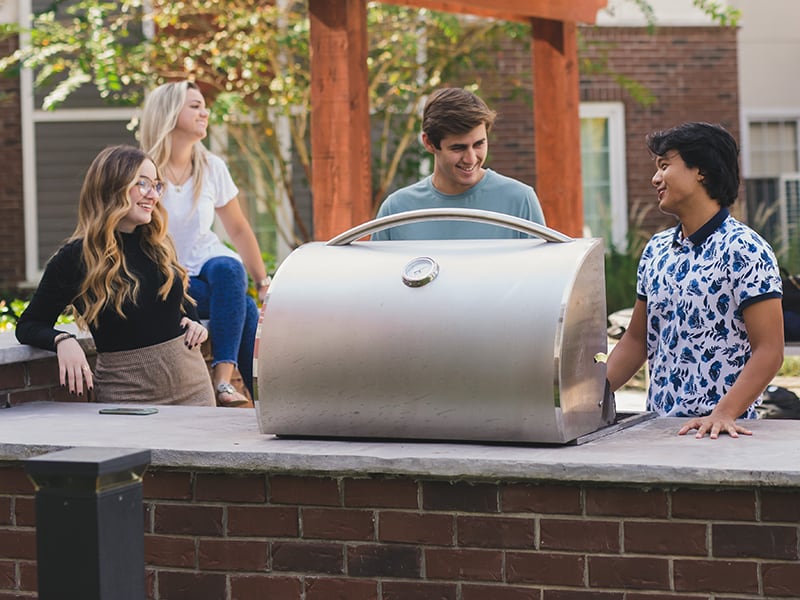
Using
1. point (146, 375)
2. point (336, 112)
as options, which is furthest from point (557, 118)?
point (146, 375)

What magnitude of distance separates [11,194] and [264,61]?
3597 mm

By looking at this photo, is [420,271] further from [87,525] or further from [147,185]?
[147,185]

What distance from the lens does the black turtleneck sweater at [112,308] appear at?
153 inches

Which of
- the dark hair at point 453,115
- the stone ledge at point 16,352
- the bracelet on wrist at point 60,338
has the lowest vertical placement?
the stone ledge at point 16,352

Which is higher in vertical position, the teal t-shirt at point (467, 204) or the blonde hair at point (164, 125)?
the blonde hair at point (164, 125)

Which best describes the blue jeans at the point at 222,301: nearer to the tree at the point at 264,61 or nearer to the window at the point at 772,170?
the tree at the point at 264,61

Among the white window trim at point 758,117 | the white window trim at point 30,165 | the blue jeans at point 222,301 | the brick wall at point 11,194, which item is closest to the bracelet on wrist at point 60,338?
the blue jeans at point 222,301

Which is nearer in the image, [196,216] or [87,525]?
[87,525]

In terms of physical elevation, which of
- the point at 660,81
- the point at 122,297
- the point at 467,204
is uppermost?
the point at 660,81

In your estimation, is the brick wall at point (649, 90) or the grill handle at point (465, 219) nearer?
the grill handle at point (465, 219)

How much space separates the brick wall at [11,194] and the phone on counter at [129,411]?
434 inches

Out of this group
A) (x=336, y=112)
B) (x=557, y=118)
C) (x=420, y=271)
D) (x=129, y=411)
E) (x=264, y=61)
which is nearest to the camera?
(x=420, y=271)

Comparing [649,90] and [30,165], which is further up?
[649,90]

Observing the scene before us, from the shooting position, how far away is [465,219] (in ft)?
9.87
